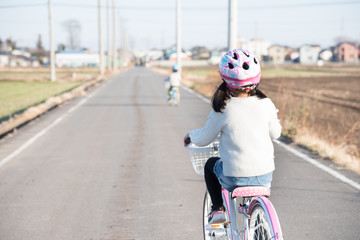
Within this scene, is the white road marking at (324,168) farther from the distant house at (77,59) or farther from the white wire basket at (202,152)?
the distant house at (77,59)

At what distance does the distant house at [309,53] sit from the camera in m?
164

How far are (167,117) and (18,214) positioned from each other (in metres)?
10.1

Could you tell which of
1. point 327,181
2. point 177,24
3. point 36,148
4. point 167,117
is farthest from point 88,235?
point 177,24

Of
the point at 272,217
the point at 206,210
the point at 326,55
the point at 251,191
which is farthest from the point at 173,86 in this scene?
the point at 326,55

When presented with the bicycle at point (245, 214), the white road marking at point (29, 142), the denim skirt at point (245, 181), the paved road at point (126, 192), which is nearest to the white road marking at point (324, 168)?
the paved road at point (126, 192)

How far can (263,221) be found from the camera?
3215 millimetres

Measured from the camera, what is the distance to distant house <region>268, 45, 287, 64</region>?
172400 millimetres

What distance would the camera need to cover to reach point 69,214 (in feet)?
18.9

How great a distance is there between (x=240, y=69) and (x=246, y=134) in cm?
45

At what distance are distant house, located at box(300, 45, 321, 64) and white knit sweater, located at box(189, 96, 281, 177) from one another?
165677mm

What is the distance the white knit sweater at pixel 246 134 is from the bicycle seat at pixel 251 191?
10 cm

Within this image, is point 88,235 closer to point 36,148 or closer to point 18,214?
point 18,214

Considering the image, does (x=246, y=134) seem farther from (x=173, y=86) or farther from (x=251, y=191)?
(x=173, y=86)

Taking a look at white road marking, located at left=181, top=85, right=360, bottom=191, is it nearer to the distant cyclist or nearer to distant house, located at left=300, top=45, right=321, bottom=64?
the distant cyclist
